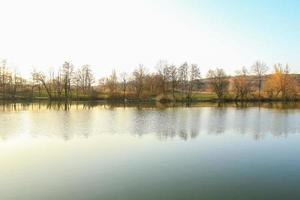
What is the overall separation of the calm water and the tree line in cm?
5370

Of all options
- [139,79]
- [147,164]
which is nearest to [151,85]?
[139,79]

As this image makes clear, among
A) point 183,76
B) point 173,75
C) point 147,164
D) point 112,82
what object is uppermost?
point 173,75

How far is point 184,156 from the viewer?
1517 centimetres

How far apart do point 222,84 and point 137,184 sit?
233 ft

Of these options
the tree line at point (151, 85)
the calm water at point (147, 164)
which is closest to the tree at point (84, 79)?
the tree line at point (151, 85)

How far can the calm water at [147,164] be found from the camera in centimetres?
986

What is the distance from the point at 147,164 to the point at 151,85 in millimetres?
66134

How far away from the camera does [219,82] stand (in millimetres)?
78375

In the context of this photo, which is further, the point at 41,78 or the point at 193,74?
the point at 193,74

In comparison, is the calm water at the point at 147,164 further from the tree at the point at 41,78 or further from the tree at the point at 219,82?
the tree at the point at 41,78

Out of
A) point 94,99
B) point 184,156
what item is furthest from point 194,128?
point 94,99

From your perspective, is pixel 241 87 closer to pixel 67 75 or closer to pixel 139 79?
pixel 139 79

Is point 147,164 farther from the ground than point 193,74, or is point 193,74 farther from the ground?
point 193,74

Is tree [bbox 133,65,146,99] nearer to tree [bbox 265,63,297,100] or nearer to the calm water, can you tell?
tree [bbox 265,63,297,100]
